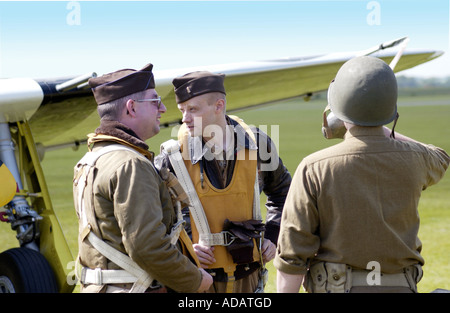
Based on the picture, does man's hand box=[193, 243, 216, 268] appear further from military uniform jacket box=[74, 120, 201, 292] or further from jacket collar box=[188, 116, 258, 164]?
military uniform jacket box=[74, 120, 201, 292]

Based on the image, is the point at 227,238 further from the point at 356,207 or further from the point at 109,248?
the point at 356,207

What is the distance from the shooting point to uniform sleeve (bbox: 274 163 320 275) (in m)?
2.49

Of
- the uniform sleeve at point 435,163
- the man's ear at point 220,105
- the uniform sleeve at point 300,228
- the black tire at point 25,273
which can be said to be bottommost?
the black tire at point 25,273

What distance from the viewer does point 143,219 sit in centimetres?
267

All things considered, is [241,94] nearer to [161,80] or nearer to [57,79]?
[161,80]

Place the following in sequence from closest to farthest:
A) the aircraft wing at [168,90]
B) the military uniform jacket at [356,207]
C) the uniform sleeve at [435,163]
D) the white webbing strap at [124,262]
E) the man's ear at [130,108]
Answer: the military uniform jacket at [356,207], the uniform sleeve at [435,163], the white webbing strap at [124,262], the man's ear at [130,108], the aircraft wing at [168,90]

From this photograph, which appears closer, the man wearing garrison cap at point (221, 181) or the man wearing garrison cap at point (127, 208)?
the man wearing garrison cap at point (127, 208)

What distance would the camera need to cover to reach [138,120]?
118 inches

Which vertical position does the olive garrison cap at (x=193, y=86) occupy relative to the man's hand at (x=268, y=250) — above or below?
above

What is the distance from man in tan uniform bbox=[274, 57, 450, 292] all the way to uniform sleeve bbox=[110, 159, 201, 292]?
54 cm

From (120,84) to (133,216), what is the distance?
746mm

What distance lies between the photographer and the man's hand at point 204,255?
3596mm

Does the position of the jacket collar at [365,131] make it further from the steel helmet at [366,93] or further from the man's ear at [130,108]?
the man's ear at [130,108]

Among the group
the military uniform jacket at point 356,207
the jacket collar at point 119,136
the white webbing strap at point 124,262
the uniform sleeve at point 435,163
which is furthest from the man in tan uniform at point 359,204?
the jacket collar at point 119,136
